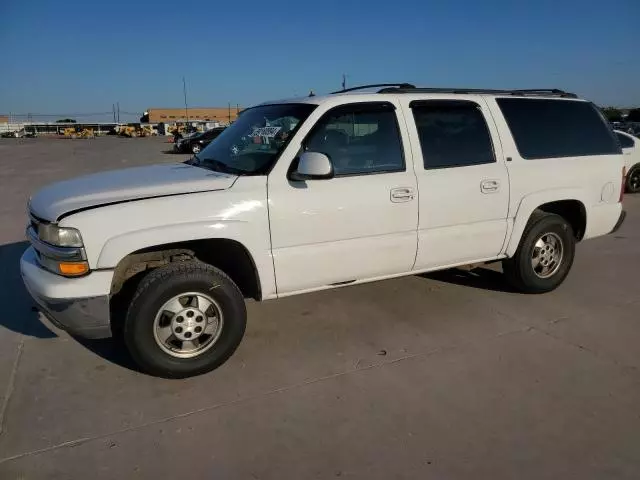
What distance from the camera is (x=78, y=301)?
3.10 meters

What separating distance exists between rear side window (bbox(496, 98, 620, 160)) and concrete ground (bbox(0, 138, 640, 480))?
1409 mm

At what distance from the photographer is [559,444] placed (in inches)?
106

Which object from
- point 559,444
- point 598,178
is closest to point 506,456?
point 559,444

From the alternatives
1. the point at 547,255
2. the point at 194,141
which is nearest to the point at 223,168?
the point at 547,255

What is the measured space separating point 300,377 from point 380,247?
115cm

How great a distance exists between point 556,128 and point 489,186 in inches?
45.4

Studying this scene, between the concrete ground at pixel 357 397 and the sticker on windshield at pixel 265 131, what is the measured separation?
5.11ft

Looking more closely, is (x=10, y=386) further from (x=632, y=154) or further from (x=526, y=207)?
(x=632, y=154)

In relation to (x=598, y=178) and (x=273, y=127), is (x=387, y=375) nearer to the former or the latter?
(x=273, y=127)

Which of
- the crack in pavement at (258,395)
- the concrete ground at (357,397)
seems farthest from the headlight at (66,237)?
the crack in pavement at (258,395)

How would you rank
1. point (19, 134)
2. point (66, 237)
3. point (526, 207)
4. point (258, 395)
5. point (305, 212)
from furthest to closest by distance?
point (19, 134) → point (526, 207) → point (305, 212) → point (258, 395) → point (66, 237)

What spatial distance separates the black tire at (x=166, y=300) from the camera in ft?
10.7

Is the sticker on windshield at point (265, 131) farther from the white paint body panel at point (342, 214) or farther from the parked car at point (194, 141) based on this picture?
the parked car at point (194, 141)

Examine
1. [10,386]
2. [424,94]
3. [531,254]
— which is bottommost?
[10,386]
